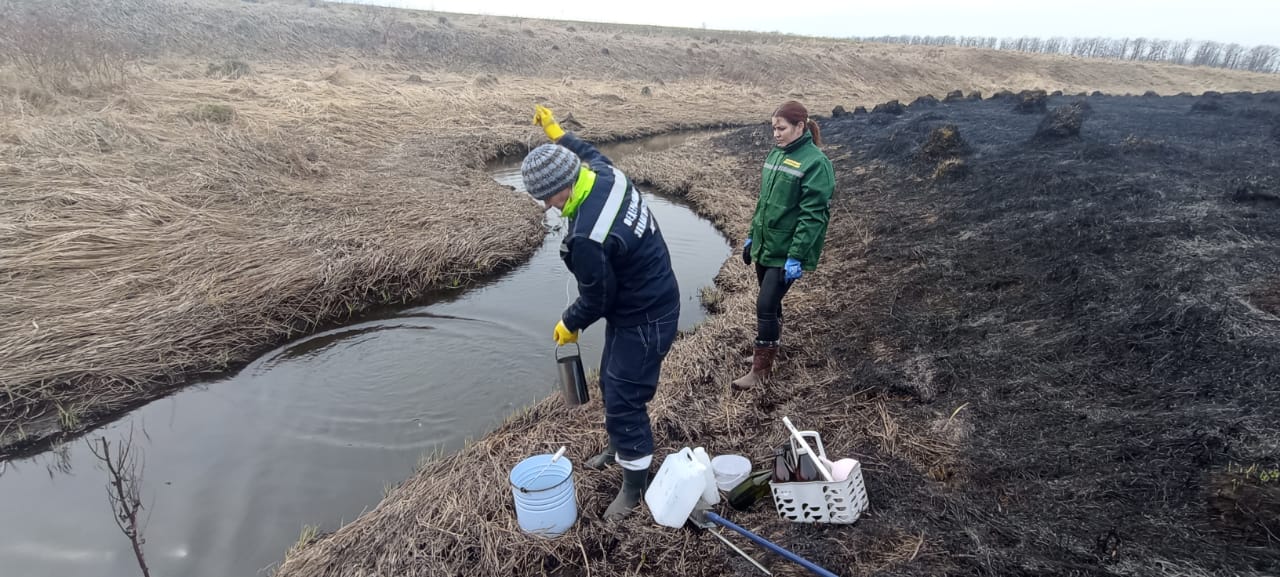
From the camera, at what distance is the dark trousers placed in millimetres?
2996

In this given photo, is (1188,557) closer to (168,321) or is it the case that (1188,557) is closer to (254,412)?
(254,412)

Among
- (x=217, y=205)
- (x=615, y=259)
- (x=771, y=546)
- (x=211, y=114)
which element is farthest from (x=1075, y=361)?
(x=211, y=114)

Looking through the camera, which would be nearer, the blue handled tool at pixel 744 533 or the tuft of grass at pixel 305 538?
the blue handled tool at pixel 744 533

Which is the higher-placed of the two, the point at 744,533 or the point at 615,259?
the point at 615,259

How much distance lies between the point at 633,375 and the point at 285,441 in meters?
3.15

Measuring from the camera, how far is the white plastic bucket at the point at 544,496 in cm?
306

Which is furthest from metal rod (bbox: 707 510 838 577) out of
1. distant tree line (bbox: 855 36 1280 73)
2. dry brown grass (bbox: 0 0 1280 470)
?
distant tree line (bbox: 855 36 1280 73)

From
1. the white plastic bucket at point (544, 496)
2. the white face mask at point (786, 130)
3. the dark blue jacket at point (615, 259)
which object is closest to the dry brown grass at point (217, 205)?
the white plastic bucket at point (544, 496)

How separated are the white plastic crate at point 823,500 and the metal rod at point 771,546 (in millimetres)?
245

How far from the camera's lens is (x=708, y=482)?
317 cm

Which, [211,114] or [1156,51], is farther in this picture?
[1156,51]

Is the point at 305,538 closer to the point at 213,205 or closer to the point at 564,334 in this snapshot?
the point at 564,334

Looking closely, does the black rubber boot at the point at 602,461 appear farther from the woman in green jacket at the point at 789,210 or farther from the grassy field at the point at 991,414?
the woman in green jacket at the point at 789,210

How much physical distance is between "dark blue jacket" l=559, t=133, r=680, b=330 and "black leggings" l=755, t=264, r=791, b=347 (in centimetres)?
142
